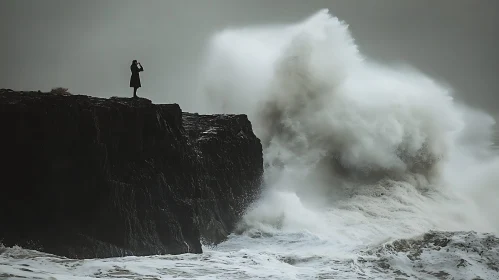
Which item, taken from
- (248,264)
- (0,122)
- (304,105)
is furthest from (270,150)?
(0,122)

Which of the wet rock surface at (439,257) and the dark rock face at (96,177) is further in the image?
the dark rock face at (96,177)

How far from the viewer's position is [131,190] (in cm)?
1644

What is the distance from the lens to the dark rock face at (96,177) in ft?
47.3

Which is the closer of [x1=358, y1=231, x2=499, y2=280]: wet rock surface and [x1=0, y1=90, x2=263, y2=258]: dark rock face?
[x1=358, y1=231, x2=499, y2=280]: wet rock surface

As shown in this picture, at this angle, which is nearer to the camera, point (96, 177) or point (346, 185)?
point (96, 177)

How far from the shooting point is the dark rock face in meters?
14.4

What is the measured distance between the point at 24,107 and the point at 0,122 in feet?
2.37

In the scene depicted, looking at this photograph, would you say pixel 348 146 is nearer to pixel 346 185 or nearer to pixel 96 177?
pixel 346 185

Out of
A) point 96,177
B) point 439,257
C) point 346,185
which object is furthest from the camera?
point 346,185

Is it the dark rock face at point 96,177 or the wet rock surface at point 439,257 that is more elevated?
the dark rock face at point 96,177

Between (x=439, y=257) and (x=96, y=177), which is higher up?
(x=96, y=177)

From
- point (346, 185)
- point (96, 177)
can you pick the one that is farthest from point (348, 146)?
point (96, 177)

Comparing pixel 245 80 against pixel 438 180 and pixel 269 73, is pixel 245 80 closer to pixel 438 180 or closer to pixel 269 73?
pixel 269 73

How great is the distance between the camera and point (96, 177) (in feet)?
51.2
